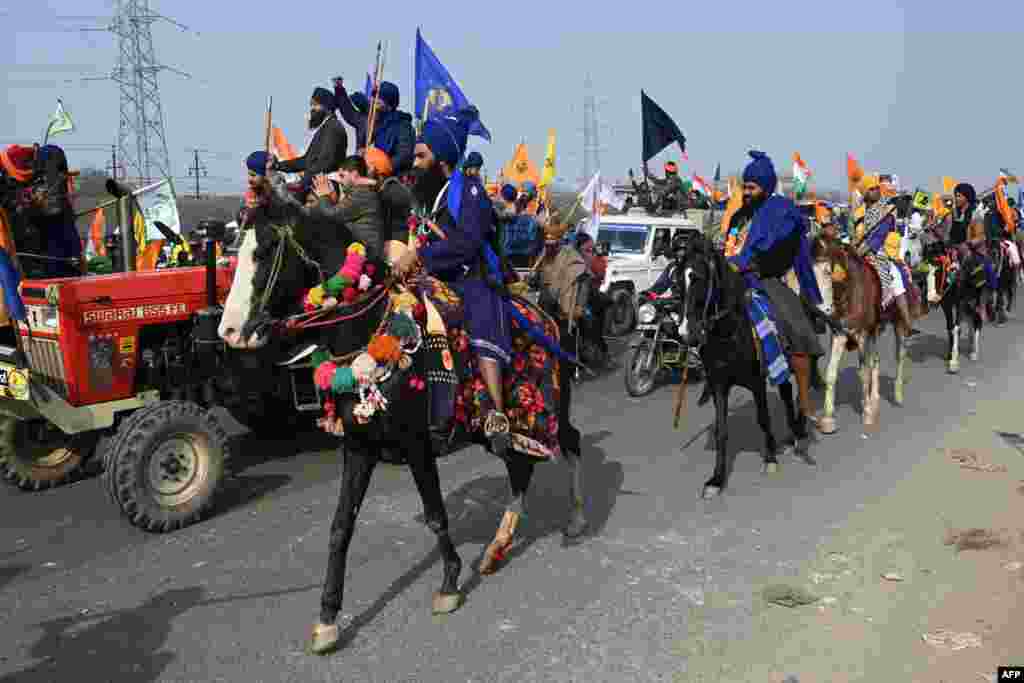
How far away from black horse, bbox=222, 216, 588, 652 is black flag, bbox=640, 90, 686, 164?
13349mm

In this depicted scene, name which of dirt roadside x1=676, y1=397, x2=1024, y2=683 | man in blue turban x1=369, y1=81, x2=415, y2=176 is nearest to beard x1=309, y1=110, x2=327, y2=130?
man in blue turban x1=369, y1=81, x2=415, y2=176

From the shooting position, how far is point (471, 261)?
527 cm

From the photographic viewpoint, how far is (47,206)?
776 centimetres

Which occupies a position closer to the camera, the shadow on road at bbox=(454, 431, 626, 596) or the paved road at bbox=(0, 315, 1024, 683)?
the paved road at bbox=(0, 315, 1024, 683)

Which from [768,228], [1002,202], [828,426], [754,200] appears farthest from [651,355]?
[1002,202]

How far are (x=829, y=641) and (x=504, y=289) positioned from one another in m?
2.84

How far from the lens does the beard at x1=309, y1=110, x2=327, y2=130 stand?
787cm

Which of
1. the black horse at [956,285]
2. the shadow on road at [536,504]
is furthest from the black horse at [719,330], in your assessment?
the black horse at [956,285]

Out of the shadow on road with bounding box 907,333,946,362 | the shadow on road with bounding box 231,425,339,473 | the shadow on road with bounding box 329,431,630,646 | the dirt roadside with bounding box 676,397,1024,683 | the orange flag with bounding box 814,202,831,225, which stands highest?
the orange flag with bounding box 814,202,831,225

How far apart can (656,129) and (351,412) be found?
14041 millimetres

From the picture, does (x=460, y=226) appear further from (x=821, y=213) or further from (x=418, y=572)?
(x=821, y=213)

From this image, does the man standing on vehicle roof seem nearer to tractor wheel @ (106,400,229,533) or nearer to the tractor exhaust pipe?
the tractor exhaust pipe

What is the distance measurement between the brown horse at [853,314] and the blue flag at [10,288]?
25.9 ft

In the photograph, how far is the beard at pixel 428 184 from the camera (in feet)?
17.1
